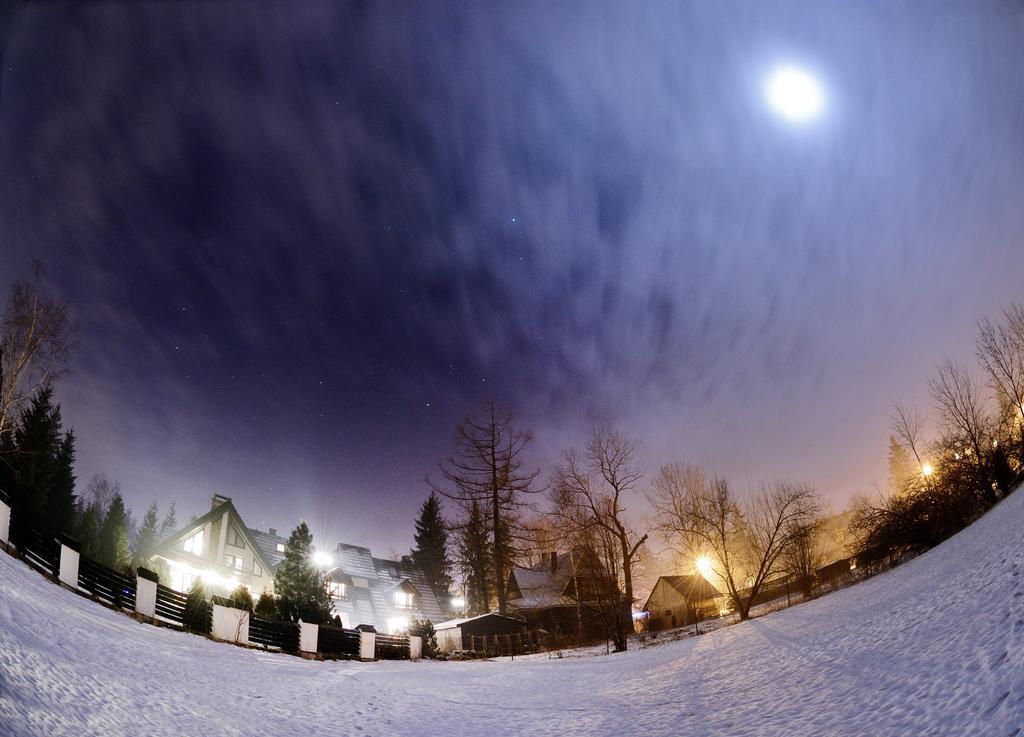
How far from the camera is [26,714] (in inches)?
103

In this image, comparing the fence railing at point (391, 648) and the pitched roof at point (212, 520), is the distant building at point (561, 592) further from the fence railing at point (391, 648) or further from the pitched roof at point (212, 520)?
the pitched roof at point (212, 520)

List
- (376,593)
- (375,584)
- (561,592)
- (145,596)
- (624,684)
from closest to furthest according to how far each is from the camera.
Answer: (624,684) < (145,596) < (561,592) < (376,593) < (375,584)

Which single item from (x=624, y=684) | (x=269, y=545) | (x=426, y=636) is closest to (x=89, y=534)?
(x=269, y=545)

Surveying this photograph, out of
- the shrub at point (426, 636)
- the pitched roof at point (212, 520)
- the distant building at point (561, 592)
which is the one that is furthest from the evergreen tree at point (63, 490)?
the distant building at point (561, 592)

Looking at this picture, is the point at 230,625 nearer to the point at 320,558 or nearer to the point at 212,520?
the point at 320,558

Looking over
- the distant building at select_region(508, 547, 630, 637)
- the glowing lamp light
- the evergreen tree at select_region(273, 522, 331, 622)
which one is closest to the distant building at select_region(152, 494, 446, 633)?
the evergreen tree at select_region(273, 522, 331, 622)

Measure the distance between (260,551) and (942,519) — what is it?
42.3 m

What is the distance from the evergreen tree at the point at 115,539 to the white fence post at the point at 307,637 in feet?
89.6

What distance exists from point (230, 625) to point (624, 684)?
1097 cm

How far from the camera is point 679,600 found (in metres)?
33.5

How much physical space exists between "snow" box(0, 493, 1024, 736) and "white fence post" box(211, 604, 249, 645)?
2439mm

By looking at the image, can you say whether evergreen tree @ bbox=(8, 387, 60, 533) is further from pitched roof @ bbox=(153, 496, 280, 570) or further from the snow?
the snow

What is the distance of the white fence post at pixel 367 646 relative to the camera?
1656 cm

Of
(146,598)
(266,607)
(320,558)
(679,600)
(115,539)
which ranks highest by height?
(115,539)
